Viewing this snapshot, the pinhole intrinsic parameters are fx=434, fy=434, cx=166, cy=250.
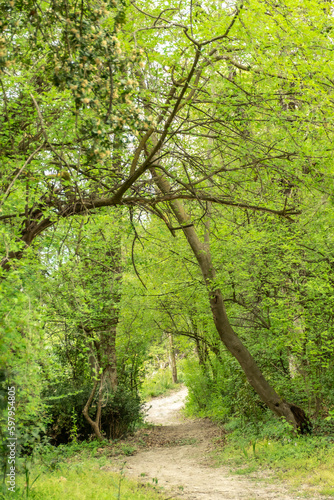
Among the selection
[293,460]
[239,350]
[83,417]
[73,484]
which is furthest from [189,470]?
[73,484]

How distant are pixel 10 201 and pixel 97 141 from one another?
1.67 meters

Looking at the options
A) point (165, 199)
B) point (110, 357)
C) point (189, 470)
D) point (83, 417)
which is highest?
point (165, 199)

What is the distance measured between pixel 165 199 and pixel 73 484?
12.4 feet

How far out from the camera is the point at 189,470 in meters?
8.49

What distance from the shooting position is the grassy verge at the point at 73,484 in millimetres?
4086

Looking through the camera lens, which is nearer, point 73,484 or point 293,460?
point 73,484

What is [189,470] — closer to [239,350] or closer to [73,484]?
Result: [239,350]

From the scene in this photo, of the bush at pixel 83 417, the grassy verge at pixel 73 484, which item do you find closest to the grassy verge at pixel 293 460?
the grassy verge at pixel 73 484

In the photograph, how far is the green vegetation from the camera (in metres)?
3.54

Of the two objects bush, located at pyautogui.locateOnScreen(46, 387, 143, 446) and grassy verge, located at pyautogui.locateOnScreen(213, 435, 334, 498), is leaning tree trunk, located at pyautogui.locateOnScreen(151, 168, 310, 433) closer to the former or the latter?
grassy verge, located at pyautogui.locateOnScreen(213, 435, 334, 498)

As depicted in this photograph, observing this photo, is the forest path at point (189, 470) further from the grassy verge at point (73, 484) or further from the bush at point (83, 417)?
the bush at point (83, 417)

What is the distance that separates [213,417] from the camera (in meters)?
14.0

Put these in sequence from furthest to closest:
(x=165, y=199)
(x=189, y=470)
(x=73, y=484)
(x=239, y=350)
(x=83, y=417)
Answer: (x=83, y=417) → (x=239, y=350) → (x=189, y=470) → (x=73, y=484) → (x=165, y=199)

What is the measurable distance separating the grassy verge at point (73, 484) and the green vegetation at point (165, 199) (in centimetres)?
29
